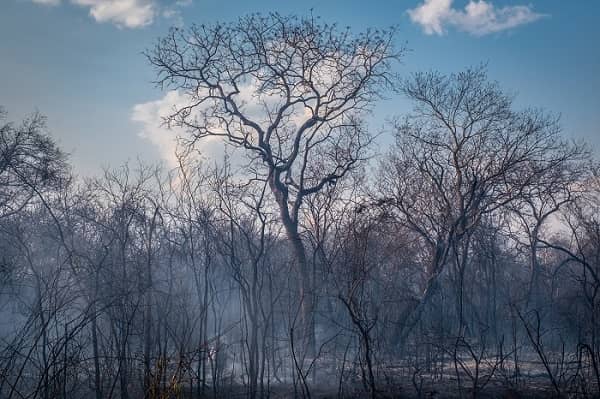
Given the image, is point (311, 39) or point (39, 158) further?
point (39, 158)

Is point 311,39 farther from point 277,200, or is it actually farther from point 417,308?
point 417,308

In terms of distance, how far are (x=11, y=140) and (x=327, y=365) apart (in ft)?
45.4

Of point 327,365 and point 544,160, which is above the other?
point 544,160

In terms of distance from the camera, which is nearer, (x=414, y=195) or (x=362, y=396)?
(x=362, y=396)

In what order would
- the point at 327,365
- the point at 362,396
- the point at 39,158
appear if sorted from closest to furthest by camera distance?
1. the point at 362,396
2. the point at 327,365
3. the point at 39,158

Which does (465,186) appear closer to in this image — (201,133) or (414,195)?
(414,195)

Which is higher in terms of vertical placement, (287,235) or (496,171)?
(496,171)

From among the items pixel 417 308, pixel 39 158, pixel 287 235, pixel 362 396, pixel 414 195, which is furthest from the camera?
pixel 39 158

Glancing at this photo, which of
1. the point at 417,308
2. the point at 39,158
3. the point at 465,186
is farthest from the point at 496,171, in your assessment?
the point at 39,158

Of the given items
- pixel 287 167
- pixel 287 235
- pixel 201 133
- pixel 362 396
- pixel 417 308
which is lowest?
pixel 362 396

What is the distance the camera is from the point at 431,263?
15.7 meters

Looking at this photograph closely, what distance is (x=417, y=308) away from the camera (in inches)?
574

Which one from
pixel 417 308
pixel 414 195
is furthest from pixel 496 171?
pixel 417 308

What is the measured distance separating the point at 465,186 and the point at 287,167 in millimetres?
5993
